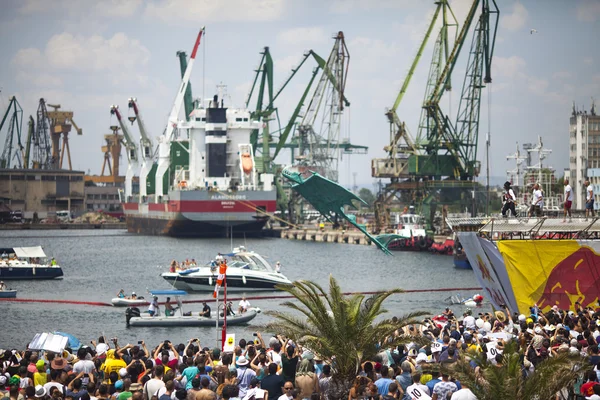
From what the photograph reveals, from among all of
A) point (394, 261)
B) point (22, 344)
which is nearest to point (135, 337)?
point (22, 344)

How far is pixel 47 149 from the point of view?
19888 cm

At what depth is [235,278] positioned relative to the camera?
50375 millimetres

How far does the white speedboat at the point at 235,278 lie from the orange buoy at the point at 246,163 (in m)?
67.3

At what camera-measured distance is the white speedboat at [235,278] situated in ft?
166

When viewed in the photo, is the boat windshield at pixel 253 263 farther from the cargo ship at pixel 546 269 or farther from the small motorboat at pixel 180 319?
the cargo ship at pixel 546 269

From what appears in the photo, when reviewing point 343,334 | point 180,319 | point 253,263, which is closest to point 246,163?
point 253,263

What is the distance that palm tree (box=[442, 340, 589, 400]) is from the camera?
1473 centimetres

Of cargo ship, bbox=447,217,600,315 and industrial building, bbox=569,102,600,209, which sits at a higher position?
industrial building, bbox=569,102,600,209

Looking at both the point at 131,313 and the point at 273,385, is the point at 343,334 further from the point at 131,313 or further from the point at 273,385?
the point at 131,313

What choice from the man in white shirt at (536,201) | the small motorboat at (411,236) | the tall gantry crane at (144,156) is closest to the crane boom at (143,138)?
the tall gantry crane at (144,156)

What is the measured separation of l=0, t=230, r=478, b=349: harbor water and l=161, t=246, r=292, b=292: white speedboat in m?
0.59

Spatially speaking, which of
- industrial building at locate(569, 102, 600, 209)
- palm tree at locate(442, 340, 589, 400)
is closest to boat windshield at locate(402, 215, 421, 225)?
industrial building at locate(569, 102, 600, 209)

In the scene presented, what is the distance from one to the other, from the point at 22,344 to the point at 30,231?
402 feet

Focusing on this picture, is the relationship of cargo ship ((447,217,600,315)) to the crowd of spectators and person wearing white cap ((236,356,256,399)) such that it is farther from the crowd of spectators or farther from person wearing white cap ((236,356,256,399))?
person wearing white cap ((236,356,256,399))
